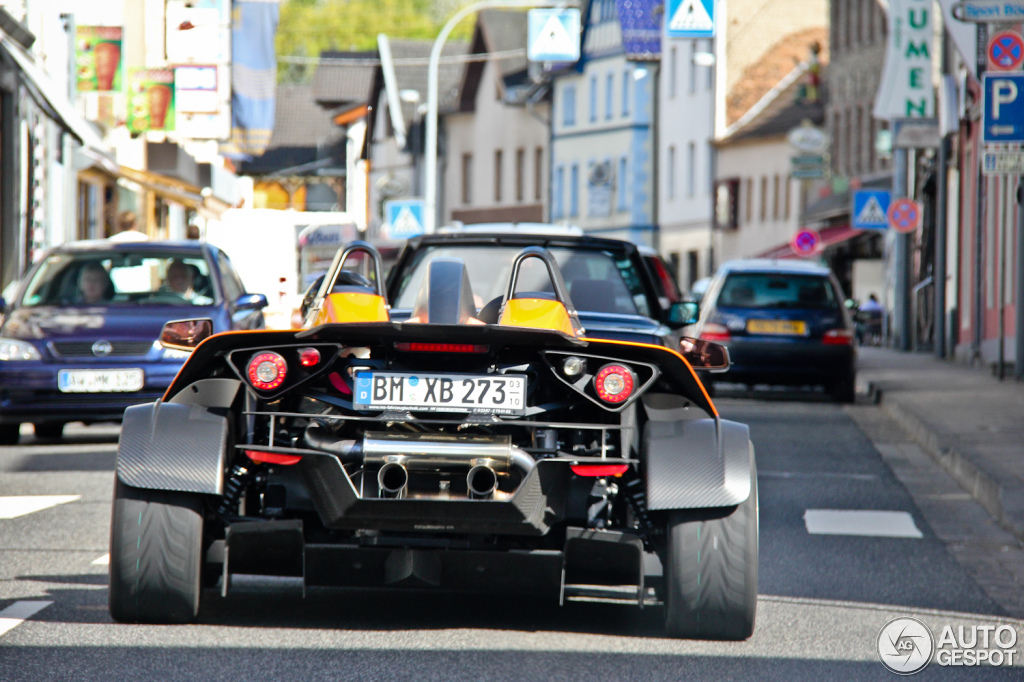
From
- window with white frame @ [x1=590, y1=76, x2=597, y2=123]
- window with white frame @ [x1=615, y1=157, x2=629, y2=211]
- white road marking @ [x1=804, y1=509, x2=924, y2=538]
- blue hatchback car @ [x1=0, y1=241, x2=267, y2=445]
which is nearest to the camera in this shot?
white road marking @ [x1=804, y1=509, x2=924, y2=538]

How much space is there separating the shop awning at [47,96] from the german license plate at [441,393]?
1946 cm

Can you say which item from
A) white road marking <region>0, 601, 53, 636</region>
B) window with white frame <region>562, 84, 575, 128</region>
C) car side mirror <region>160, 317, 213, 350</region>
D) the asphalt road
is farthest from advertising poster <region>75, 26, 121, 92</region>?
window with white frame <region>562, 84, 575, 128</region>

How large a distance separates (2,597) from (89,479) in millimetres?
4525

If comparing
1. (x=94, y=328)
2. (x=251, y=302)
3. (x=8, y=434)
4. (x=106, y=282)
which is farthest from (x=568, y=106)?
(x=94, y=328)

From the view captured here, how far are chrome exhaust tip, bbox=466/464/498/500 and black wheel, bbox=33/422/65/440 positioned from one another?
9.50 metres

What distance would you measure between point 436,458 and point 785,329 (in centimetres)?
1518

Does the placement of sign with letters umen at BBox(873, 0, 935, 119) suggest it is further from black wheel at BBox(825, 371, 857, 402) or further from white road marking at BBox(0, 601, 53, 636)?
white road marking at BBox(0, 601, 53, 636)

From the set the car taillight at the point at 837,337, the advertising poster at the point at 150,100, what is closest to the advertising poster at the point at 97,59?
the advertising poster at the point at 150,100

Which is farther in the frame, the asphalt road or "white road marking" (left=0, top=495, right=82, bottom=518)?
"white road marking" (left=0, top=495, right=82, bottom=518)

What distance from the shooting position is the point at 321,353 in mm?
6062

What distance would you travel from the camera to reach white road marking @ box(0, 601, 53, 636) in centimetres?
616

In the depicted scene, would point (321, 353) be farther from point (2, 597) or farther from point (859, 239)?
point (859, 239)

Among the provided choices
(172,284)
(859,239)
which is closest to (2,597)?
(172,284)

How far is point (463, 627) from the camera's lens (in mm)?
6332
